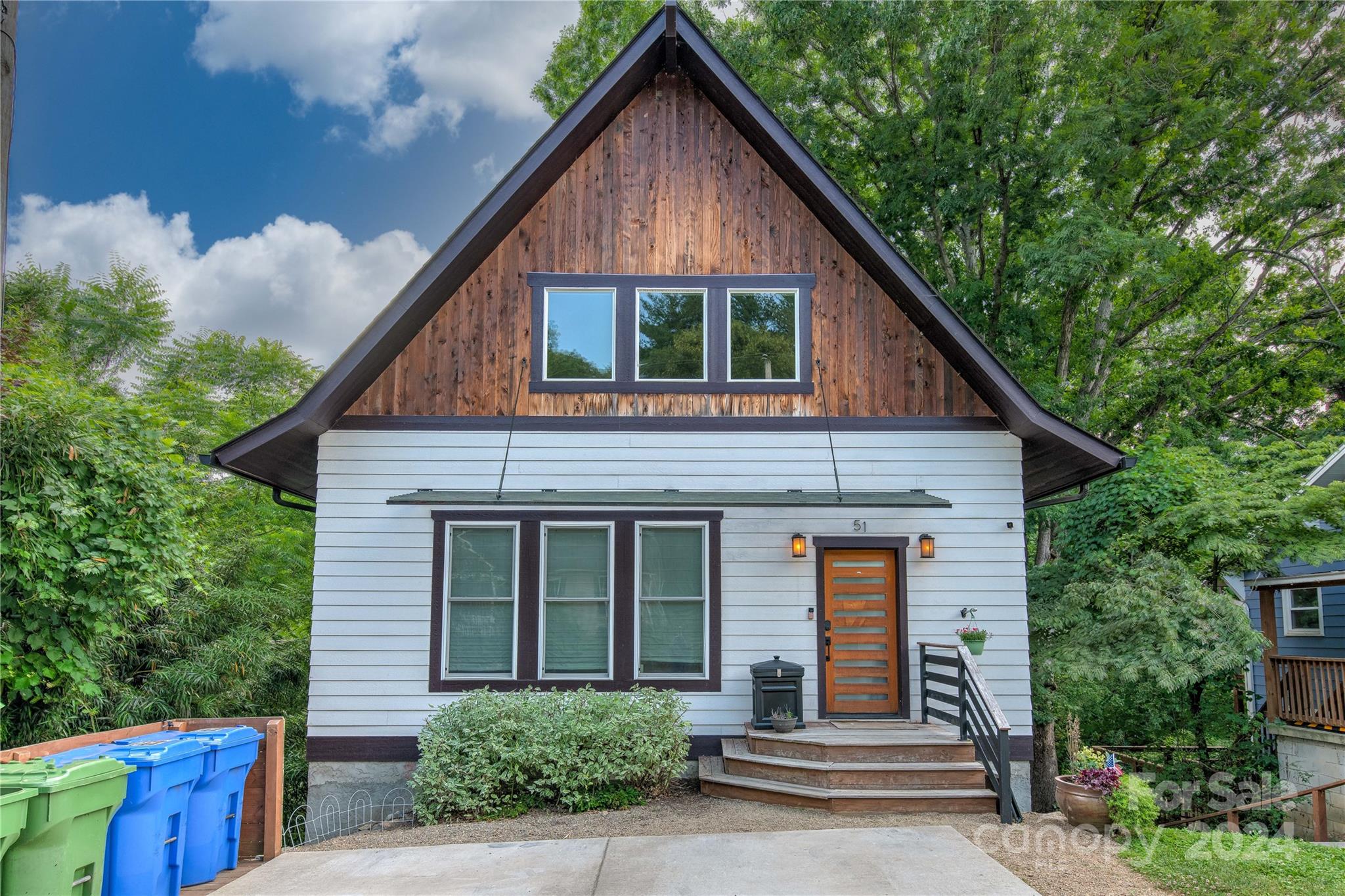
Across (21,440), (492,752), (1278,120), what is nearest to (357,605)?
(492,752)

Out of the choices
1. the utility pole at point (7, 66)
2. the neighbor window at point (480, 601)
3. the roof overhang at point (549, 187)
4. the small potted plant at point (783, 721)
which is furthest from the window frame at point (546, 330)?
the utility pole at point (7, 66)

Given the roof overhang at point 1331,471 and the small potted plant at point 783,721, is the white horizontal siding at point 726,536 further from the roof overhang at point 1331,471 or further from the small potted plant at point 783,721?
the roof overhang at point 1331,471

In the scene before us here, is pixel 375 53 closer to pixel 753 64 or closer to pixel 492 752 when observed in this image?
pixel 753 64

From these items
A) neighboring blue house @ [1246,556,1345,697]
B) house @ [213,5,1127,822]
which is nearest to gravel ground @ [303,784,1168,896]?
house @ [213,5,1127,822]

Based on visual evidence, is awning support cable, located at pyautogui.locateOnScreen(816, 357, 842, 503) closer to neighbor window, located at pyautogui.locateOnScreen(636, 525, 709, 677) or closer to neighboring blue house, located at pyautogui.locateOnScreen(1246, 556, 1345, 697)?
neighbor window, located at pyautogui.locateOnScreen(636, 525, 709, 677)

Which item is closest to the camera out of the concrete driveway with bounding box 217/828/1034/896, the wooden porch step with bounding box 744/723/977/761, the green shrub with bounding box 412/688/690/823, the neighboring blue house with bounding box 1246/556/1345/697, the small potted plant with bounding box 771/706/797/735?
the concrete driveway with bounding box 217/828/1034/896

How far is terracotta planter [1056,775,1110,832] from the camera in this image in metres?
6.51

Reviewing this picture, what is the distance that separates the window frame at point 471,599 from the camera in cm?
859

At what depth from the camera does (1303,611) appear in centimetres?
1500

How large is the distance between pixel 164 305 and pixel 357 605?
67.0 feet

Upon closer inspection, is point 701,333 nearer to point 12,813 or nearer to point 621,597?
point 621,597

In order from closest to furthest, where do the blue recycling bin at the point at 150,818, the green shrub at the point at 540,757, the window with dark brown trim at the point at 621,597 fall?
1. the blue recycling bin at the point at 150,818
2. the green shrub at the point at 540,757
3. the window with dark brown trim at the point at 621,597

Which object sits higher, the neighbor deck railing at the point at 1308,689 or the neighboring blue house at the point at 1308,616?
the neighboring blue house at the point at 1308,616

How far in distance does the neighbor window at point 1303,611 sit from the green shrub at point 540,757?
12.8 metres
